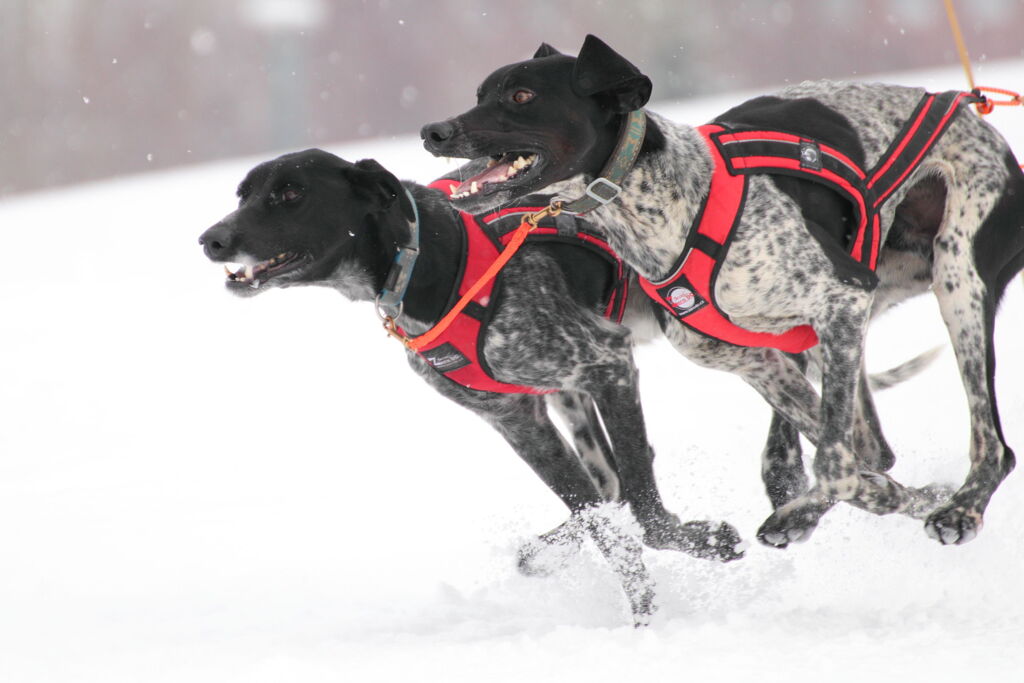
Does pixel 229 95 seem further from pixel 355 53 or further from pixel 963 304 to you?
pixel 963 304

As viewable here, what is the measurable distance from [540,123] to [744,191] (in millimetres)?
572

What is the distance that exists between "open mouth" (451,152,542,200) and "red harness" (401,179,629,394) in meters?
→ 0.41

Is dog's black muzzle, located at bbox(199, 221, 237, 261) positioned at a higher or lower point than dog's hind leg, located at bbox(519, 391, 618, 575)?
higher

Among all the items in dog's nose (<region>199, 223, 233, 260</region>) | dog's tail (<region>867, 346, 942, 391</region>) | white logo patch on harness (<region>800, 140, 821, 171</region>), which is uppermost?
white logo patch on harness (<region>800, 140, 821, 171</region>)

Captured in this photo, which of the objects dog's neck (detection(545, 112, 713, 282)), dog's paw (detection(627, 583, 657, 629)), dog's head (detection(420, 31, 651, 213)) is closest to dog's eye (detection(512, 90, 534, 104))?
dog's head (detection(420, 31, 651, 213))

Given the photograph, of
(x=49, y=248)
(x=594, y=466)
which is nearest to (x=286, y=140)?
(x=49, y=248)

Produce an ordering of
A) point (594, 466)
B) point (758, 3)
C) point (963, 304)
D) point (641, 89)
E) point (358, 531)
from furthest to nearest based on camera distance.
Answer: point (758, 3)
point (358, 531)
point (594, 466)
point (963, 304)
point (641, 89)

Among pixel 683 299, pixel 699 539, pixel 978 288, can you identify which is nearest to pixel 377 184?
pixel 683 299

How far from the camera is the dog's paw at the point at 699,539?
3.18 meters

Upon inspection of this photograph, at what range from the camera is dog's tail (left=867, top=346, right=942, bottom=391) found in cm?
387

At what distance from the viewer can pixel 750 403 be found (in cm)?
529

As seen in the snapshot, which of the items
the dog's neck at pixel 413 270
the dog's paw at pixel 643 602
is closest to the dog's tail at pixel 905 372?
the dog's paw at pixel 643 602

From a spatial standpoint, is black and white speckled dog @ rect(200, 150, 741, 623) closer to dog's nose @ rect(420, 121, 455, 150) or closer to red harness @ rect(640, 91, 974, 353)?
red harness @ rect(640, 91, 974, 353)

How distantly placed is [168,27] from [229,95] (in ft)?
4.07
